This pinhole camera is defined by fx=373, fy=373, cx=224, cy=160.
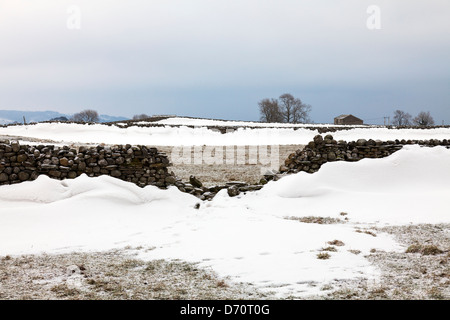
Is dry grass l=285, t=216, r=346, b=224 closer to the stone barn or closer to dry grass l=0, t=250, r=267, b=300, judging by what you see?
dry grass l=0, t=250, r=267, b=300

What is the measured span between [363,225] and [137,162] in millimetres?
6749

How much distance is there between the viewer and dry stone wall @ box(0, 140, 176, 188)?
1042 centimetres

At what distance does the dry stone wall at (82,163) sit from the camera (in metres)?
10.4

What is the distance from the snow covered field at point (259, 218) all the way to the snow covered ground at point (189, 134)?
1486cm

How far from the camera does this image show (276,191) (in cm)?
1141

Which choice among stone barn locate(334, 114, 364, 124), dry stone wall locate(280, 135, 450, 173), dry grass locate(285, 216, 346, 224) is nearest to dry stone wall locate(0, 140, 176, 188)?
dry grass locate(285, 216, 346, 224)

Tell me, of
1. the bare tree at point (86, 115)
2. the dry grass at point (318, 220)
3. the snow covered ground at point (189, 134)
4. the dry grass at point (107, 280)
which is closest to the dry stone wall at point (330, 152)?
the dry grass at point (318, 220)

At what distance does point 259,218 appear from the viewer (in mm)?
9148

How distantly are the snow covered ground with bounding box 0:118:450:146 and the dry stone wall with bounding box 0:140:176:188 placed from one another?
549 inches

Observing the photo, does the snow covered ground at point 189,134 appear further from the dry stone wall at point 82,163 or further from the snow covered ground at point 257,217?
the snow covered ground at point 257,217

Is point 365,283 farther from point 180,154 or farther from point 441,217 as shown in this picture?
point 180,154

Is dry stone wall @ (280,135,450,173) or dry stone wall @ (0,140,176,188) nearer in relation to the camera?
dry stone wall @ (0,140,176,188)

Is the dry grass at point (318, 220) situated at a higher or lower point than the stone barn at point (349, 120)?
lower
